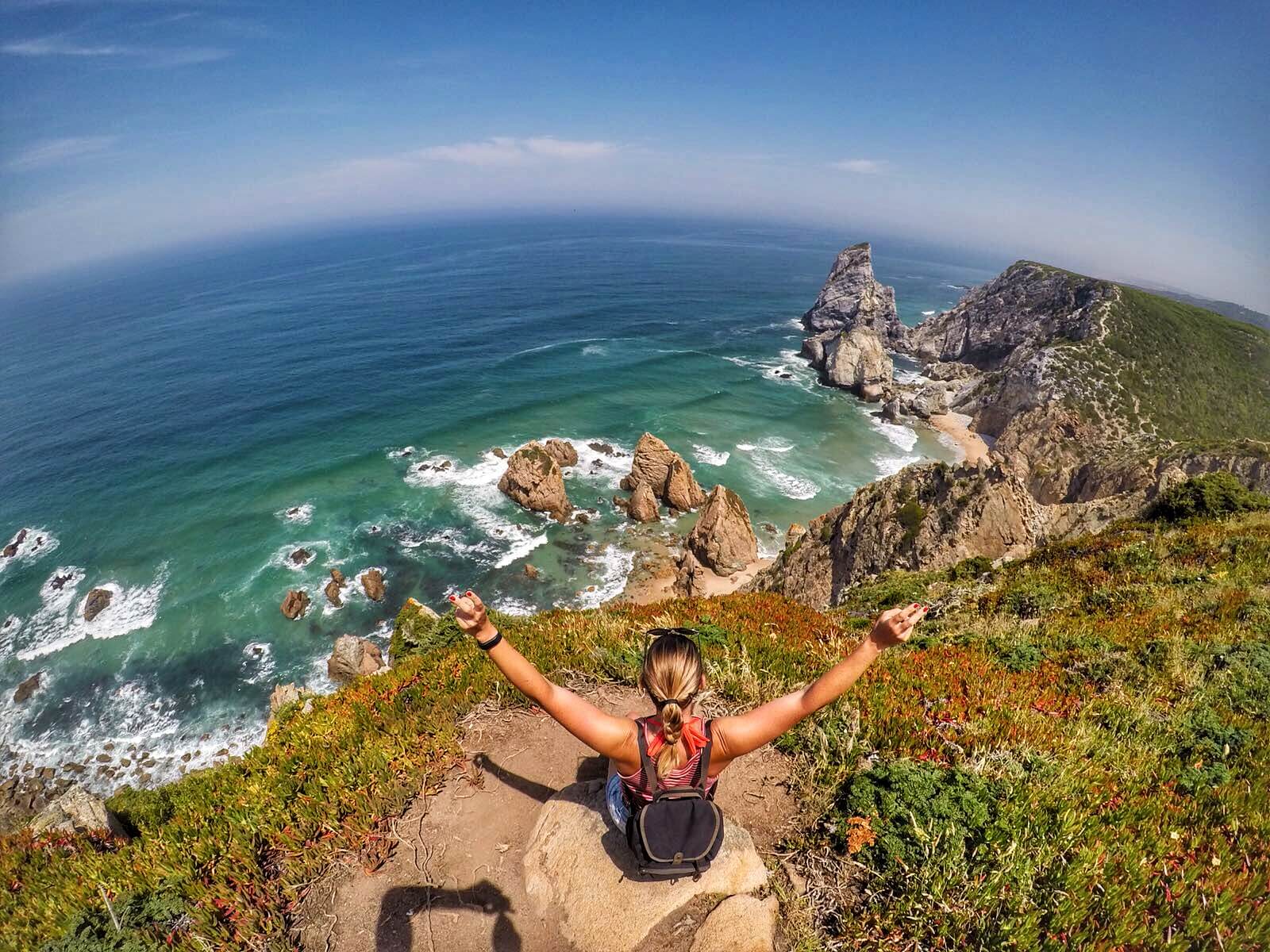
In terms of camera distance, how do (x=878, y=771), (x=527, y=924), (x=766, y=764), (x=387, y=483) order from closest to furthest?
1. (x=527, y=924)
2. (x=878, y=771)
3. (x=766, y=764)
4. (x=387, y=483)

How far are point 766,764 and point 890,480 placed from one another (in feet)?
86.0

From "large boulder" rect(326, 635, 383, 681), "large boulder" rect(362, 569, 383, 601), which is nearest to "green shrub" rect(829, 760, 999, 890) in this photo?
"large boulder" rect(326, 635, 383, 681)

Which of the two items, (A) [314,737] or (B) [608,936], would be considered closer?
(B) [608,936]

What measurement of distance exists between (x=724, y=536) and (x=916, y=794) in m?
32.9

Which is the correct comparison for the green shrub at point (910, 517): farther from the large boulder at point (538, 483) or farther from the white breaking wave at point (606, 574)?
the large boulder at point (538, 483)

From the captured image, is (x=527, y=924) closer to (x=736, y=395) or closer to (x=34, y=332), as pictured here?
(x=736, y=395)

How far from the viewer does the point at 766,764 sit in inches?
247

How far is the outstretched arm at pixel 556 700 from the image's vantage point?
11.0ft

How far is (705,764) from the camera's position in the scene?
371cm

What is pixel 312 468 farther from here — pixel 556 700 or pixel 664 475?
pixel 556 700

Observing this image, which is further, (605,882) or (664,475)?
(664,475)

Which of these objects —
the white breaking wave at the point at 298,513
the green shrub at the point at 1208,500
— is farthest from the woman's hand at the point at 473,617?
the white breaking wave at the point at 298,513

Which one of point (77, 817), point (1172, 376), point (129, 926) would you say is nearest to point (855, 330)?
point (1172, 376)

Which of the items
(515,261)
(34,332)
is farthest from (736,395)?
(34,332)
